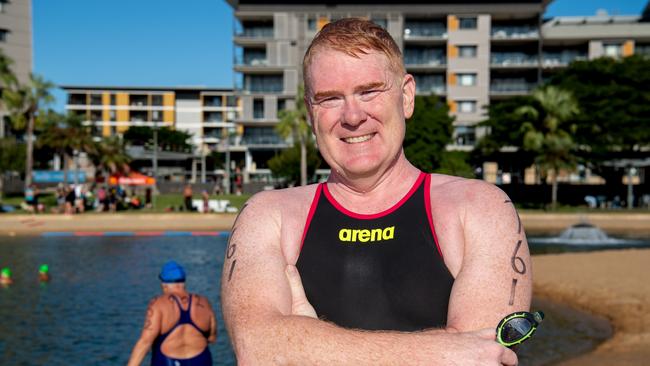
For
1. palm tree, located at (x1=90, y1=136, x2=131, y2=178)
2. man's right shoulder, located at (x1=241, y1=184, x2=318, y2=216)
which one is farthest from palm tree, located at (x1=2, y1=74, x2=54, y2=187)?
man's right shoulder, located at (x1=241, y1=184, x2=318, y2=216)

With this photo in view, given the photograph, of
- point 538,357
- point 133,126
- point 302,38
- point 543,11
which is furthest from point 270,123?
point 538,357

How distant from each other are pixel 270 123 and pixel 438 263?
81.1 metres

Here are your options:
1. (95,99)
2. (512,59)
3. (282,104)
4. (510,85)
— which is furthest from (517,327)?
(95,99)

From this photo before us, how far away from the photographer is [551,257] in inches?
918

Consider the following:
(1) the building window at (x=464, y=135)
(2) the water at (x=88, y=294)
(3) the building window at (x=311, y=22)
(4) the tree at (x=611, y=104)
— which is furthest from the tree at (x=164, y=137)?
(2) the water at (x=88, y=294)

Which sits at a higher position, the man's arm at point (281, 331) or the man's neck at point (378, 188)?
the man's neck at point (378, 188)

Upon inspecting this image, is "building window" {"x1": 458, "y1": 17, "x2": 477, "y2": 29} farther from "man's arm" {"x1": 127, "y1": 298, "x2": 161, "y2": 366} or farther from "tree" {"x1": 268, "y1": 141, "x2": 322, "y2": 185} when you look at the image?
"man's arm" {"x1": 127, "y1": 298, "x2": 161, "y2": 366}

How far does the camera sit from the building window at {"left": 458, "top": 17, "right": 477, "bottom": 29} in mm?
78938

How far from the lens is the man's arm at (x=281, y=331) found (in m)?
2.20

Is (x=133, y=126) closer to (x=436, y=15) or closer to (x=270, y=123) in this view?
(x=270, y=123)

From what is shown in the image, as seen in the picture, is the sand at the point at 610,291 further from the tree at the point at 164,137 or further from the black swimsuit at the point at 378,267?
the tree at the point at 164,137

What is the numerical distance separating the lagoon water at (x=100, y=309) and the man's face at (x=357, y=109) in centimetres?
976

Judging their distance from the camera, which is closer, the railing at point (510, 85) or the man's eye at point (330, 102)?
the man's eye at point (330, 102)

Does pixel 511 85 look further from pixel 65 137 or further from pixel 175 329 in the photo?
pixel 175 329
